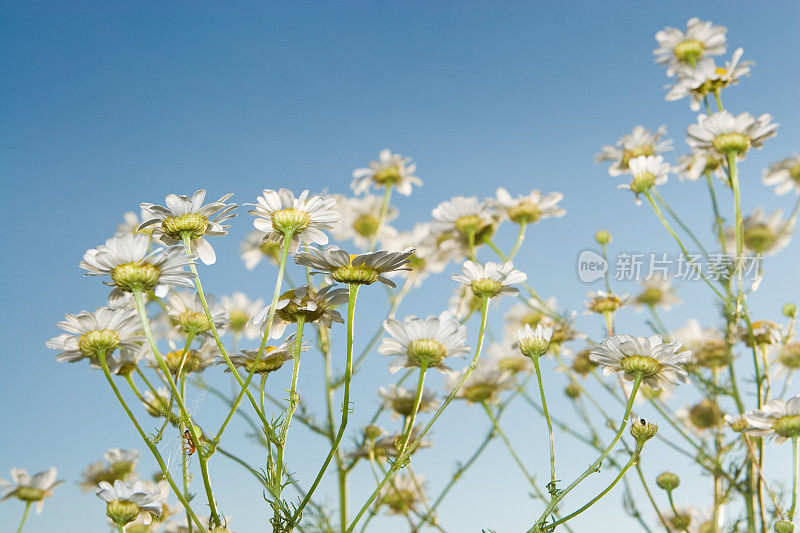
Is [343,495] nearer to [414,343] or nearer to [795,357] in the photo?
[414,343]

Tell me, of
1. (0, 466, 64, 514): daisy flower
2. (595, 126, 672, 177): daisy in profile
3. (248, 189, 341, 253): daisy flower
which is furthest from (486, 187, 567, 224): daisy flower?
(0, 466, 64, 514): daisy flower

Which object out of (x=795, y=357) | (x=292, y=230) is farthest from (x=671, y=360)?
(x=795, y=357)

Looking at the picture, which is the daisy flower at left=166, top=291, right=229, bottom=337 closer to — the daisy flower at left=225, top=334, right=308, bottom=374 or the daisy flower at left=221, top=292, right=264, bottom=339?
the daisy flower at left=225, top=334, right=308, bottom=374

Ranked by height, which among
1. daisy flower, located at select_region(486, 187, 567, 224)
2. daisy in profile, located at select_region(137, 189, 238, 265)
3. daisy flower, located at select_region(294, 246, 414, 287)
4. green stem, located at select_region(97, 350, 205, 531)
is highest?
daisy flower, located at select_region(486, 187, 567, 224)

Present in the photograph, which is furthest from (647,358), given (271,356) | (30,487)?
(30,487)

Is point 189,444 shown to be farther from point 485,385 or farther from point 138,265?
point 485,385

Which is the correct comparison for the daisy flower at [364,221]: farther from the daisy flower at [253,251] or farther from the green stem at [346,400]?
the green stem at [346,400]
